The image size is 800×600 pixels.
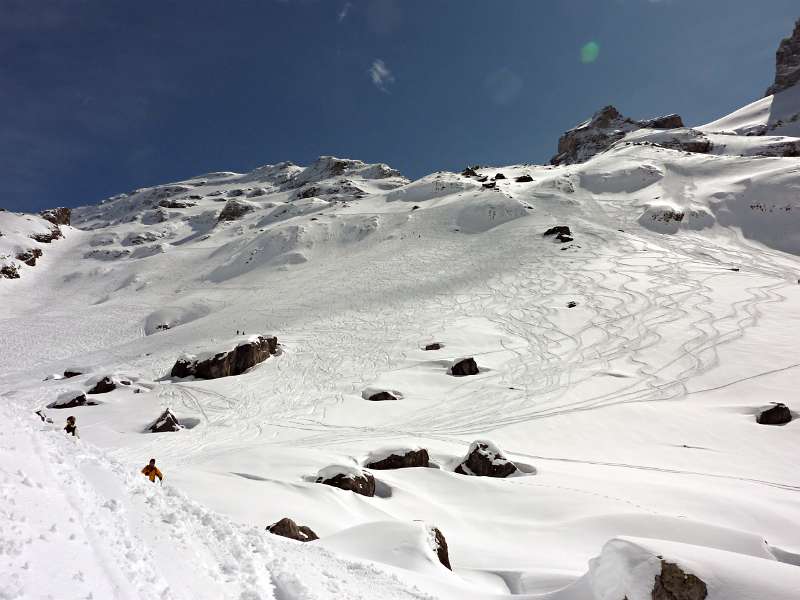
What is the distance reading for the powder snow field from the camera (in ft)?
14.0

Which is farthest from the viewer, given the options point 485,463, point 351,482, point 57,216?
point 57,216

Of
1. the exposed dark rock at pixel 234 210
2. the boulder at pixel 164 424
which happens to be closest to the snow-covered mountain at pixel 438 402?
the boulder at pixel 164 424

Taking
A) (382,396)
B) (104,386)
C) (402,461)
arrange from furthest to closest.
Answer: (104,386) < (382,396) < (402,461)

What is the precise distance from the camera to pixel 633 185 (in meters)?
53.3

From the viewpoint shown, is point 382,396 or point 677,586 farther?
point 382,396

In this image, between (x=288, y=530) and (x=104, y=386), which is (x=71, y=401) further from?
(x=288, y=530)

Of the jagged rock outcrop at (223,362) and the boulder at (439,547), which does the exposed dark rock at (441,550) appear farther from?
the jagged rock outcrop at (223,362)

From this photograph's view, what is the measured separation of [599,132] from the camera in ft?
342

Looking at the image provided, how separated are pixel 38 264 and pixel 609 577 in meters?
83.6

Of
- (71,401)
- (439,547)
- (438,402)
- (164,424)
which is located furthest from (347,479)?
(71,401)

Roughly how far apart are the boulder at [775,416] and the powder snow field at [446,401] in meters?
0.43

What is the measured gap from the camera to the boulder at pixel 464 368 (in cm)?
2048

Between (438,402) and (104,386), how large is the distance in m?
16.2

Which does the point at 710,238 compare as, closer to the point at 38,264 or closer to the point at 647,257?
the point at 647,257
